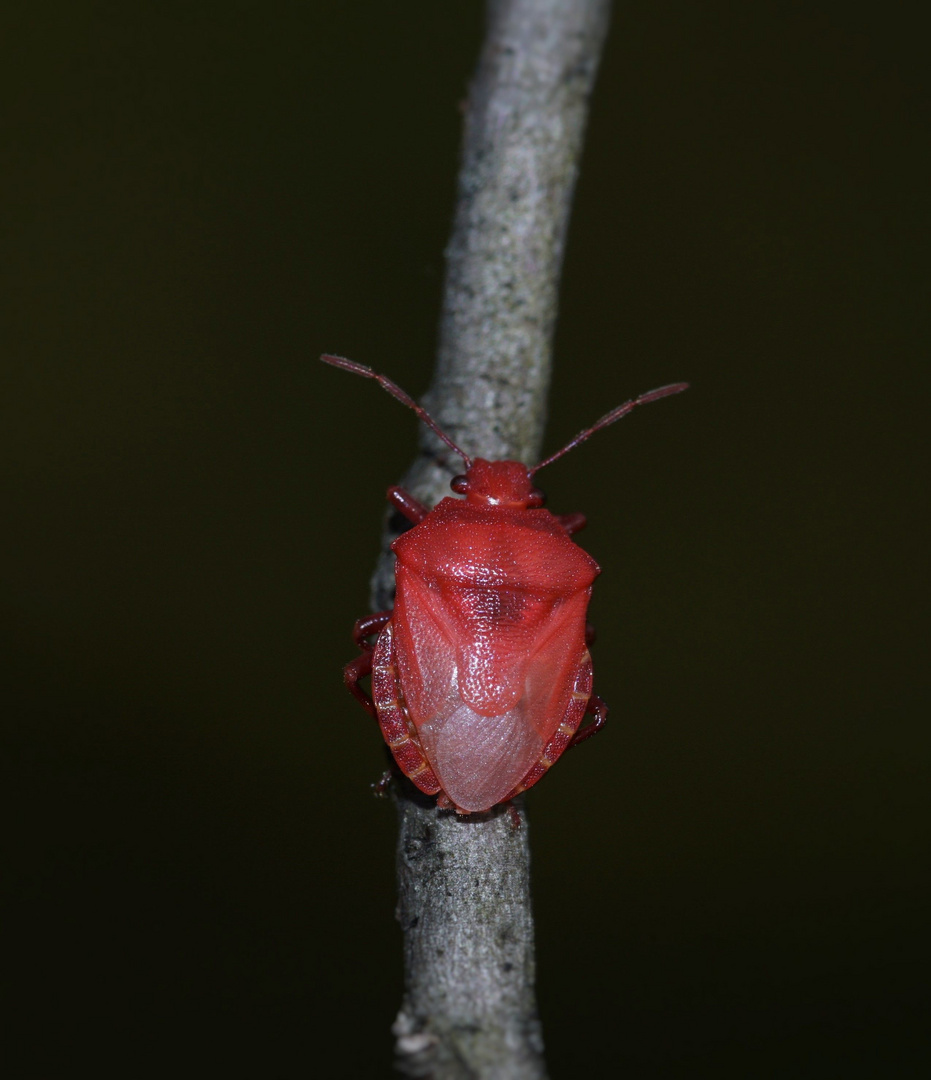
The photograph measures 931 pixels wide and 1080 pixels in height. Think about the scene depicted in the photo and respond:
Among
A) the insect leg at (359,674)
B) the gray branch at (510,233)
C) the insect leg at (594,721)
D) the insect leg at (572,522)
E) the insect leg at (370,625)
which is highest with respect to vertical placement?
the gray branch at (510,233)

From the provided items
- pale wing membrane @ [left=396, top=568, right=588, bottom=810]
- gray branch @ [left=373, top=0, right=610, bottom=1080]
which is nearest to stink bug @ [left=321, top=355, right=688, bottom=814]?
pale wing membrane @ [left=396, top=568, right=588, bottom=810]

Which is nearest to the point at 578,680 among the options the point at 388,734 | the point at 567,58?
the point at 388,734

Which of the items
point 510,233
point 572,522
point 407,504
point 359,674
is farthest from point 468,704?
point 510,233

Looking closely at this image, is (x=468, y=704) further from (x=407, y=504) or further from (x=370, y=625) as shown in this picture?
(x=407, y=504)

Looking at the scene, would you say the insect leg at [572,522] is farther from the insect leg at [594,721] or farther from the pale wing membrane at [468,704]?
the insect leg at [594,721]

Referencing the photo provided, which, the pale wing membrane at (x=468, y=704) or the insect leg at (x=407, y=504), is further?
the insect leg at (x=407, y=504)

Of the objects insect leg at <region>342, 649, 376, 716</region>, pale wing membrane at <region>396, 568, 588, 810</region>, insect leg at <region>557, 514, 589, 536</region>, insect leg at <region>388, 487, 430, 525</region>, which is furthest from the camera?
insect leg at <region>557, 514, 589, 536</region>

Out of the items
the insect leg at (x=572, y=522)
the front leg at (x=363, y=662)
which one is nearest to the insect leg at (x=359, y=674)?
the front leg at (x=363, y=662)

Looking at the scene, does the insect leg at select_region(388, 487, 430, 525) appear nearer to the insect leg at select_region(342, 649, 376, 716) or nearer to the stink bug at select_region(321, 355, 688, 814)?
the stink bug at select_region(321, 355, 688, 814)
